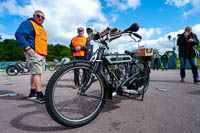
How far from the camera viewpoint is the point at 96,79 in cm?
166

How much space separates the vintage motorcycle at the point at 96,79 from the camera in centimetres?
135

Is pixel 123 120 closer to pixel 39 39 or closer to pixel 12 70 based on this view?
pixel 39 39

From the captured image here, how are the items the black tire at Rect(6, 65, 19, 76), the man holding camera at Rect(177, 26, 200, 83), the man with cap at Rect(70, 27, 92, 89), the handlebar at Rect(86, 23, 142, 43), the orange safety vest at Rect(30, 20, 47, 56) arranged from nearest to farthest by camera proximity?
the handlebar at Rect(86, 23, 142, 43)
the orange safety vest at Rect(30, 20, 47, 56)
the man with cap at Rect(70, 27, 92, 89)
the man holding camera at Rect(177, 26, 200, 83)
the black tire at Rect(6, 65, 19, 76)

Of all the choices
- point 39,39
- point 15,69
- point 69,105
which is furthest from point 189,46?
point 15,69

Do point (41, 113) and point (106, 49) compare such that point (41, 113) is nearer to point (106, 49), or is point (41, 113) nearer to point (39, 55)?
point (39, 55)

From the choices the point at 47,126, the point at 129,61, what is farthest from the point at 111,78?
the point at 47,126

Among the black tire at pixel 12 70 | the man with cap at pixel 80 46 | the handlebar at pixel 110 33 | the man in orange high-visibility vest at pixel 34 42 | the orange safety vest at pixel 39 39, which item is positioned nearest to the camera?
the handlebar at pixel 110 33

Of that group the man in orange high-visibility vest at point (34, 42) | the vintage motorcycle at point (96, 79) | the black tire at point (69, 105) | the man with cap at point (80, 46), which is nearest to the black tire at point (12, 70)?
the man with cap at point (80, 46)

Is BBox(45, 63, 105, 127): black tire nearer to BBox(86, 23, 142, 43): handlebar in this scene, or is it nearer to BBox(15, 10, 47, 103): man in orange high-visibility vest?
BBox(86, 23, 142, 43): handlebar

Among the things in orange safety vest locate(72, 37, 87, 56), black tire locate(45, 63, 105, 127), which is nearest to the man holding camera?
orange safety vest locate(72, 37, 87, 56)

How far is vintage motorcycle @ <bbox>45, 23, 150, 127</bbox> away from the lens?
4.42 ft

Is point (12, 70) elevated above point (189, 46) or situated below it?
below

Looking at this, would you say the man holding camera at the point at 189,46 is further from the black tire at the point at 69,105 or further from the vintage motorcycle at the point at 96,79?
the black tire at the point at 69,105

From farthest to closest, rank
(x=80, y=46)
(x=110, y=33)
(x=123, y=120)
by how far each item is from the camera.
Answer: (x=80, y=46) < (x=110, y=33) < (x=123, y=120)
